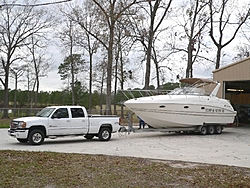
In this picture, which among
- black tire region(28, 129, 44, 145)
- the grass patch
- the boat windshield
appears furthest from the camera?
the boat windshield

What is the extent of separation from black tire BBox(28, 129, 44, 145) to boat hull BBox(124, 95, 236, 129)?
6104 mm

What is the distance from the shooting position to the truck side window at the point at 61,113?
15320 millimetres

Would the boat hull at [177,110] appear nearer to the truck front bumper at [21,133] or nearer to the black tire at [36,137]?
the black tire at [36,137]

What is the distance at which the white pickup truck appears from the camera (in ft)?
47.4

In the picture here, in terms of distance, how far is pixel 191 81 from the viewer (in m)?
23.3

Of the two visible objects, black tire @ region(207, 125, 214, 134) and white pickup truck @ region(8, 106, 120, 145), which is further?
black tire @ region(207, 125, 214, 134)

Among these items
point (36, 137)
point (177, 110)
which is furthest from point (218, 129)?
point (36, 137)

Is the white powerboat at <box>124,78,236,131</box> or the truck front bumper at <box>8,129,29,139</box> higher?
the white powerboat at <box>124,78,236,131</box>

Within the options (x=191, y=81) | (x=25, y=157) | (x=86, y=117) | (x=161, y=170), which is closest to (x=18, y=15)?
(x=191, y=81)

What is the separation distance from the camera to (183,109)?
65.8 ft

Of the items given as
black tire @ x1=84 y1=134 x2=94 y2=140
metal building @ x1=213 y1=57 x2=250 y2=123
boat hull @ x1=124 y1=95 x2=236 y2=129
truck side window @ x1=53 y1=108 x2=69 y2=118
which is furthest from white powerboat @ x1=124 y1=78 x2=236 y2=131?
truck side window @ x1=53 y1=108 x2=69 y2=118

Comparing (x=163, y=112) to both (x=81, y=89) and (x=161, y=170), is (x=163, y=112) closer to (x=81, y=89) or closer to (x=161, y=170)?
(x=161, y=170)

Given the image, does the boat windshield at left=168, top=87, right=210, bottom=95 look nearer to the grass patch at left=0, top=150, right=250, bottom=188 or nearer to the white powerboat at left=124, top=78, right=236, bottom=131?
the white powerboat at left=124, top=78, right=236, bottom=131

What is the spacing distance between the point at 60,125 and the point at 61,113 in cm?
60
